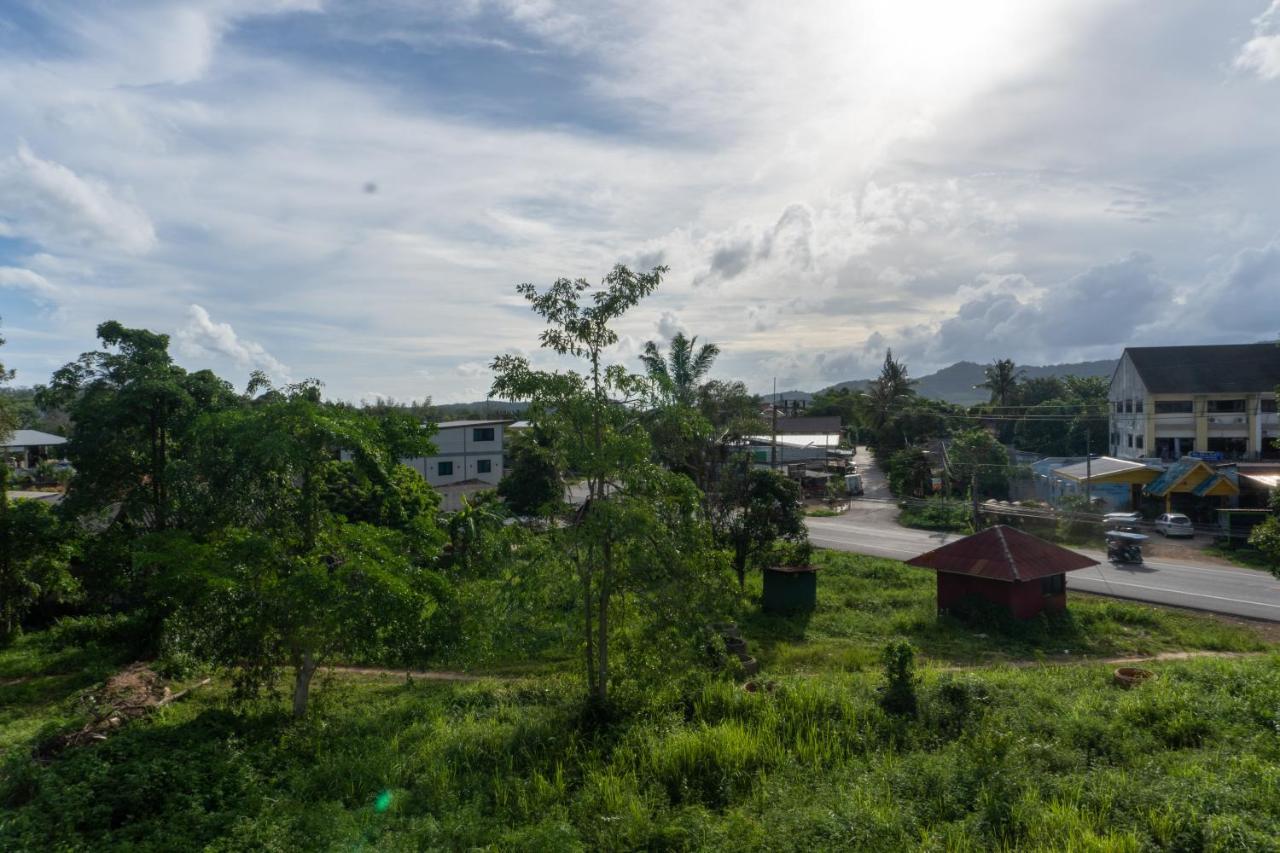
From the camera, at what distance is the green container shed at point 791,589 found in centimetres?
2034

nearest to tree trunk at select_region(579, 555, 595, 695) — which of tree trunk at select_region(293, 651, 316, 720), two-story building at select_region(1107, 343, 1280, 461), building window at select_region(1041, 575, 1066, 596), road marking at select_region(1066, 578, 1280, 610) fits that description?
tree trunk at select_region(293, 651, 316, 720)

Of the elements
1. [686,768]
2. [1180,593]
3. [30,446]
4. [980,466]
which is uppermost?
[30,446]

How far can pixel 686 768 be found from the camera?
923 centimetres

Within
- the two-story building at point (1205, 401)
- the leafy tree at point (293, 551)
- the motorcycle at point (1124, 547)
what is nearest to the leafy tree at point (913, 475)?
the two-story building at point (1205, 401)

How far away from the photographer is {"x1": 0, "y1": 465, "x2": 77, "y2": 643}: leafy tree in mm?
16641

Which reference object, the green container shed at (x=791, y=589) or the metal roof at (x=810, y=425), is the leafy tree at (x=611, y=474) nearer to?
the green container shed at (x=791, y=589)

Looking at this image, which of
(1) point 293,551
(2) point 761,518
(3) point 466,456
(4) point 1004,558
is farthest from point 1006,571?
(3) point 466,456

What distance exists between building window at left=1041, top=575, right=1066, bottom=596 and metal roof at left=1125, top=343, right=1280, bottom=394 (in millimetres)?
32631

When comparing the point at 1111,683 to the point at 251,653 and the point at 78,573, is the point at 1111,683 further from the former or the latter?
the point at 78,573

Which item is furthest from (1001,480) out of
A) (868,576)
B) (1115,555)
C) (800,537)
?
(800,537)

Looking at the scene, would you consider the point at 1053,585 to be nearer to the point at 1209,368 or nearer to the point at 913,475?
the point at 913,475

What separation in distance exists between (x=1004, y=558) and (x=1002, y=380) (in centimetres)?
5961

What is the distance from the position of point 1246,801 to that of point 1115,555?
74.1 feet

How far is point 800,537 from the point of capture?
2178 centimetres
